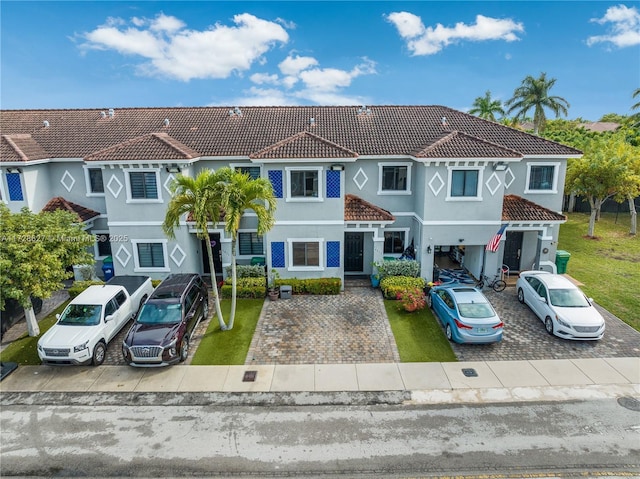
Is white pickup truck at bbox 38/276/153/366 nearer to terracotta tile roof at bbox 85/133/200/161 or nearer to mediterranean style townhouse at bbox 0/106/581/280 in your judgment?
mediterranean style townhouse at bbox 0/106/581/280

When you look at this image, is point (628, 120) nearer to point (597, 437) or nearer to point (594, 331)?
point (594, 331)

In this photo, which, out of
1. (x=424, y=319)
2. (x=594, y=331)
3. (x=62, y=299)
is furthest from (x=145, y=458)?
(x=594, y=331)

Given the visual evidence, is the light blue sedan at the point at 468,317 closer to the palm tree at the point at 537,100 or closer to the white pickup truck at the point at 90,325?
the white pickup truck at the point at 90,325

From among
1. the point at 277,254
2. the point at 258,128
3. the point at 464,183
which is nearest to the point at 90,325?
the point at 277,254

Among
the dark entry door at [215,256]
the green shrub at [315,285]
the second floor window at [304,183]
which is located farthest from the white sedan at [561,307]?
the dark entry door at [215,256]

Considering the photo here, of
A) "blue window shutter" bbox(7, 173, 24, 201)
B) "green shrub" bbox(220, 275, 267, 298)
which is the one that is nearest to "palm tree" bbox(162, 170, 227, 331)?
"green shrub" bbox(220, 275, 267, 298)

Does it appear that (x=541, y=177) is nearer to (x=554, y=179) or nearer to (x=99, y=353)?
(x=554, y=179)
